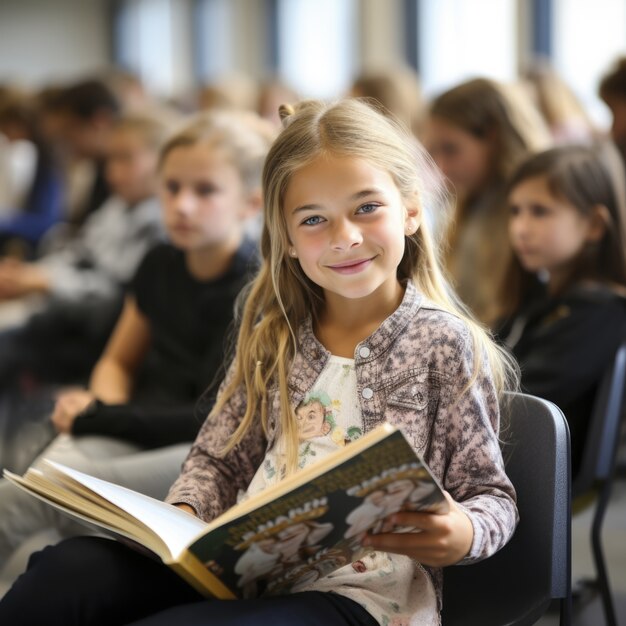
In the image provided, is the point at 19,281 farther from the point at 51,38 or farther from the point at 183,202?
the point at 51,38

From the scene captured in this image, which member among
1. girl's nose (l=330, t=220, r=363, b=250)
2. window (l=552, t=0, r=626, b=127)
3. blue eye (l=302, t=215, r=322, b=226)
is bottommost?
girl's nose (l=330, t=220, r=363, b=250)

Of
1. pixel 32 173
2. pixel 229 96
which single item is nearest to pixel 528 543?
pixel 229 96

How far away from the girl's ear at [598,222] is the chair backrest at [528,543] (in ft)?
2.55

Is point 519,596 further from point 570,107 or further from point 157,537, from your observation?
point 570,107

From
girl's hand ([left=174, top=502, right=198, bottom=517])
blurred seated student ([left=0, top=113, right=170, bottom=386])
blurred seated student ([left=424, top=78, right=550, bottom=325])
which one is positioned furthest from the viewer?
blurred seated student ([left=0, top=113, right=170, bottom=386])

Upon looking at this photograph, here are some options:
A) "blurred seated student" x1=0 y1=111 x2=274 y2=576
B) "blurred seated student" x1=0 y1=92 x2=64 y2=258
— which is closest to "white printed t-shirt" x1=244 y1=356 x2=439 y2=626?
"blurred seated student" x1=0 y1=111 x2=274 y2=576

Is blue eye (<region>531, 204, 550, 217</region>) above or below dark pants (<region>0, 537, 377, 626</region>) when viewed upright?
above

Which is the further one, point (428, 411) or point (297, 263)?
point (297, 263)

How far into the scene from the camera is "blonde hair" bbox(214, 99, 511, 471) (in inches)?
48.7

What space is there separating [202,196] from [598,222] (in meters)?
0.82

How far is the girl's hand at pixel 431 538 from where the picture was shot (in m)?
1.01

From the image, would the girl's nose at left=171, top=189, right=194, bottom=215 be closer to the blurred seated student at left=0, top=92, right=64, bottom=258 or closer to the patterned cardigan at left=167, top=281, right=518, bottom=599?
the patterned cardigan at left=167, top=281, right=518, bottom=599

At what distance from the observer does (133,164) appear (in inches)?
130

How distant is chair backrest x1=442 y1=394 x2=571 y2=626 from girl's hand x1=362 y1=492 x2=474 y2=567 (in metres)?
0.17
